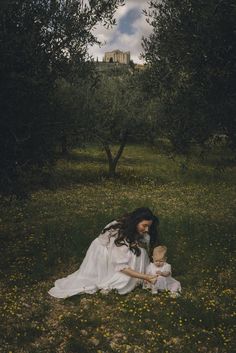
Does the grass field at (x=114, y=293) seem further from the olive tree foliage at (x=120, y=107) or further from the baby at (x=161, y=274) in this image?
the olive tree foliage at (x=120, y=107)

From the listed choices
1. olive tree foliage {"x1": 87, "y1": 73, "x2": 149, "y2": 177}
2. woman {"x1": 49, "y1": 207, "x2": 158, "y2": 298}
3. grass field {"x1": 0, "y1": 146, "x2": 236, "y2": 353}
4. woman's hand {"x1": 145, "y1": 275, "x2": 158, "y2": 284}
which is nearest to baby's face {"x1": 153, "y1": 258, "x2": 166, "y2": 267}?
woman {"x1": 49, "y1": 207, "x2": 158, "y2": 298}

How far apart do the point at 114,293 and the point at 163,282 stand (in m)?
1.30

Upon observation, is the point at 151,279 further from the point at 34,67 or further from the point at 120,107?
the point at 120,107

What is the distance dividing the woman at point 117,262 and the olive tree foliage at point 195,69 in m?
4.20

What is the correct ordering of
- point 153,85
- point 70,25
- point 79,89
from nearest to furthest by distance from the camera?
1. point 70,25
2. point 153,85
3. point 79,89

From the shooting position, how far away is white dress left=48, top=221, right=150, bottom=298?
1178 centimetres

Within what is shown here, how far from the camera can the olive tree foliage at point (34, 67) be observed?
11781 millimetres

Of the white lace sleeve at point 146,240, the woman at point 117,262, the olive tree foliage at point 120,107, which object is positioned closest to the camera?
the woman at point 117,262

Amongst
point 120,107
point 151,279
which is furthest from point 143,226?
point 120,107

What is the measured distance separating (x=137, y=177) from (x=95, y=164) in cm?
657

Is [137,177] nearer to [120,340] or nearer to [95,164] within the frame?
[95,164]

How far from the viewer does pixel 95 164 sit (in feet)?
125

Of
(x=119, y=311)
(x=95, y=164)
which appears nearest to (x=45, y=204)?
(x=119, y=311)

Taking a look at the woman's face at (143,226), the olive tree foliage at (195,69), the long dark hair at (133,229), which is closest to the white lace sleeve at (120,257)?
the long dark hair at (133,229)
